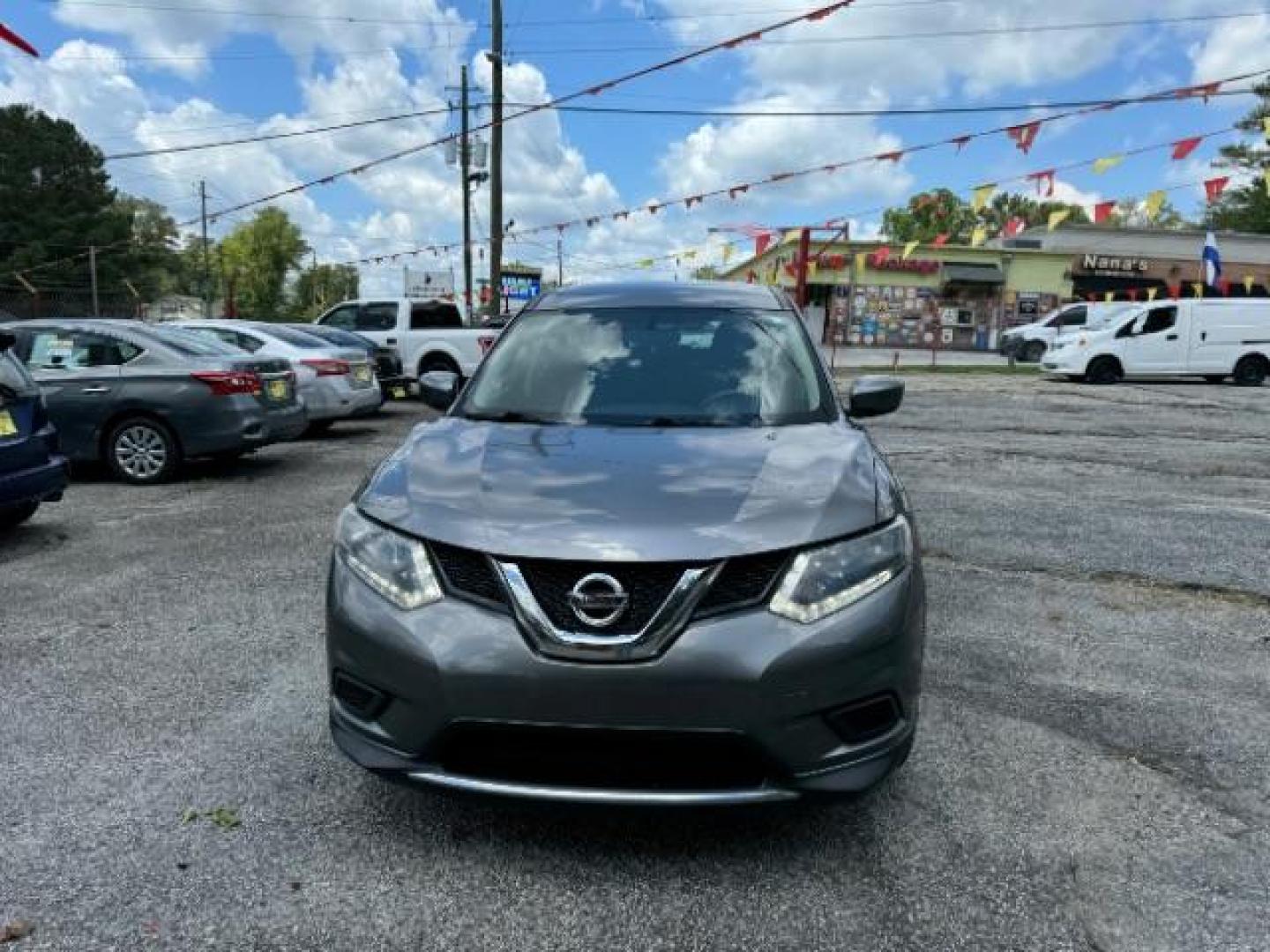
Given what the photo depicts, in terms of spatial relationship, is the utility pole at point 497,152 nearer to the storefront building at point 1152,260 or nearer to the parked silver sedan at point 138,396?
the parked silver sedan at point 138,396

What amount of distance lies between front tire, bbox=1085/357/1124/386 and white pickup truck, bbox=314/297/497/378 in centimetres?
1403

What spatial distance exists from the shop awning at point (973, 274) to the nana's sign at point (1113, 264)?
464 centimetres

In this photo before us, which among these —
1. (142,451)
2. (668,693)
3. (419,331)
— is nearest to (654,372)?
(668,693)

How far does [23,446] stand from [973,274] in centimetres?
3839

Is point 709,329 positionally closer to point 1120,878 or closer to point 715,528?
point 715,528

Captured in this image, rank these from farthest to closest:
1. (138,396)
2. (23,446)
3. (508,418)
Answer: (138,396), (23,446), (508,418)

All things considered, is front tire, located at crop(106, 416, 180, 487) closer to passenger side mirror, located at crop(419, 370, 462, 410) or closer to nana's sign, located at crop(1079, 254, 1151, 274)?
passenger side mirror, located at crop(419, 370, 462, 410)

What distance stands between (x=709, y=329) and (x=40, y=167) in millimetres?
72791

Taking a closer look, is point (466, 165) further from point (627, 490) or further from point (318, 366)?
point (627, 490)

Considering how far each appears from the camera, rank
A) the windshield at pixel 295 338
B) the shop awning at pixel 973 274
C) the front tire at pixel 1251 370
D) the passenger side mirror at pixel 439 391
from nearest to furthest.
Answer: the passenger side mirror at pixel 439 391 → the windshield at pixel 295 338 → the front tire at pixel 1251 370 → the shop awning at pixel 973 274

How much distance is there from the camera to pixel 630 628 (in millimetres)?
2289

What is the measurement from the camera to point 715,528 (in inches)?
94.6

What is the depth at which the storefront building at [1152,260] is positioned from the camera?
4034 cm

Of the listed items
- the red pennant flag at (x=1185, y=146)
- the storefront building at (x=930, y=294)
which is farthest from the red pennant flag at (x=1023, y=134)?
the storefront building at (x=930, y=294)
